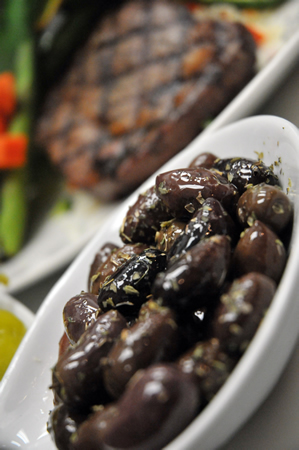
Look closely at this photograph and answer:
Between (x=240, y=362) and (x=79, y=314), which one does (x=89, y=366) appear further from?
(x=240, y=362)

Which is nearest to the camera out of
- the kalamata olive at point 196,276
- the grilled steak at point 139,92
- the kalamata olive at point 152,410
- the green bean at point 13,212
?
the kalamata olive at point 152,410

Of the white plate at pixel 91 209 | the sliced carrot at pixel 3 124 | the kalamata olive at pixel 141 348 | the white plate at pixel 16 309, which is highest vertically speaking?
the sliced carrot at pixel 3 124

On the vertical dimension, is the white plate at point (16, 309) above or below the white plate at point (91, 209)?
above

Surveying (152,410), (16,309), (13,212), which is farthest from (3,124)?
(152,410)

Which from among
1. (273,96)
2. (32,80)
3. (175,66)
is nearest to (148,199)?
(273,96)

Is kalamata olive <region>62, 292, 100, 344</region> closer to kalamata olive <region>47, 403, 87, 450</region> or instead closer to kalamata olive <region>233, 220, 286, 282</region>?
kalamata olive <region>47, 403, 87, 450</region>

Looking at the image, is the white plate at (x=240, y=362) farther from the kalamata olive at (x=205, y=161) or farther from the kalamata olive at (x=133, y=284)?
the kalamata olive at (x=133, y=284)

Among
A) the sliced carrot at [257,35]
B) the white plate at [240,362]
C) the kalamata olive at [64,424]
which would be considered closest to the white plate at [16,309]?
the white plate at [240,362]
